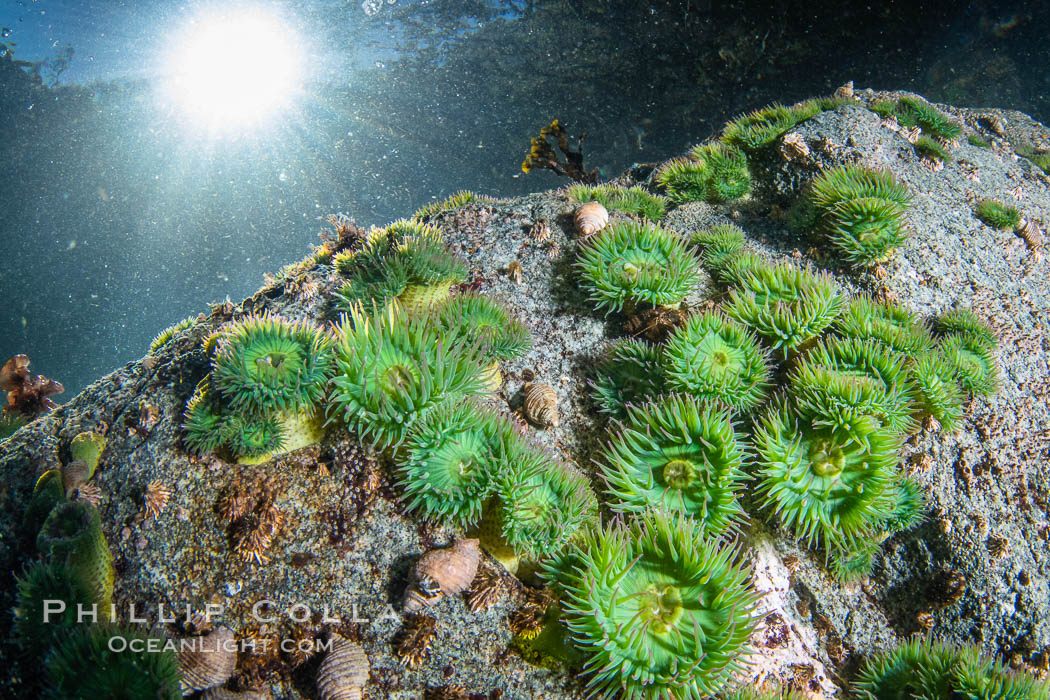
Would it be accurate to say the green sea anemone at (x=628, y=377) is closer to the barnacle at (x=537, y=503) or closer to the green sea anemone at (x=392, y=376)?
the barnacle at (x=537, y=503)

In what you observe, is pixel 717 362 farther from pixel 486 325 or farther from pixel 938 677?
pixel 938 677

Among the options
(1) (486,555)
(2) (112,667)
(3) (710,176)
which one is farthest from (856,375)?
(2) (112,667)

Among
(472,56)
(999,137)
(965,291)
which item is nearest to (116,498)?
(965,291)

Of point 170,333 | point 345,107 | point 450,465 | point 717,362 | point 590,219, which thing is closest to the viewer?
point 450,465

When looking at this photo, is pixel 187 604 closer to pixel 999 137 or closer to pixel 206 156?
pixel 999 137

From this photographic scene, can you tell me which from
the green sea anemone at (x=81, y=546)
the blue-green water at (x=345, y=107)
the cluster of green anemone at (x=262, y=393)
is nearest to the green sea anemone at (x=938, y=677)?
the cluster of green anemone at (x=262, y=393)

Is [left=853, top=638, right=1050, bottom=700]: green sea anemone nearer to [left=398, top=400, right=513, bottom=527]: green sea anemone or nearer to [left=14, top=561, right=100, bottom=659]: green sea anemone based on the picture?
[left=398, top=400, right=513, bottom=527]: green sea anemone
